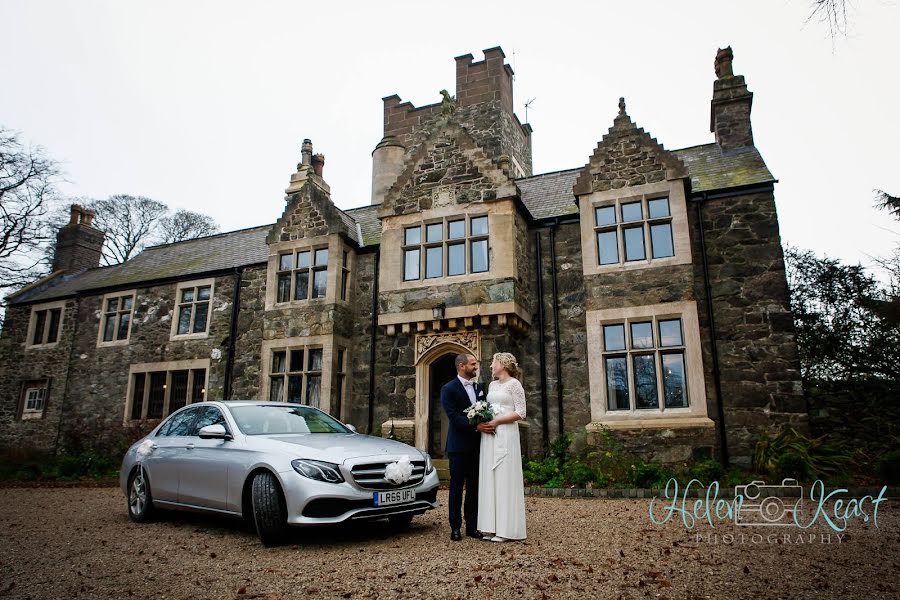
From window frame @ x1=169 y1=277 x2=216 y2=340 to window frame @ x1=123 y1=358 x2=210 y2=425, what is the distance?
31.4 inches

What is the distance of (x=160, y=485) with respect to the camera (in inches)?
282

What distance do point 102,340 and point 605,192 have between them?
1663 centimetres

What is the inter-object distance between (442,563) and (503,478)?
116cm

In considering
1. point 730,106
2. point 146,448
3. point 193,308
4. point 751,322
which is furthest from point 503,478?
point 193,308

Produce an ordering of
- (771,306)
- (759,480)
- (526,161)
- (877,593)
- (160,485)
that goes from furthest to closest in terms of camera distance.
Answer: (526,161) → (771,306) → (759,480) → (160,485) → (877,593)

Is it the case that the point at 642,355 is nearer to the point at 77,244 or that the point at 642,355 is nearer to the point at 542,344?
the point at 542,344

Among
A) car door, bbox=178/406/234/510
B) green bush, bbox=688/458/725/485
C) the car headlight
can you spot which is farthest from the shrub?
car door, bbox=178/406/234/510

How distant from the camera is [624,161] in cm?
1305

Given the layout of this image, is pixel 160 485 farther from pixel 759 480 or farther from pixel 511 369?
pixel 759 480

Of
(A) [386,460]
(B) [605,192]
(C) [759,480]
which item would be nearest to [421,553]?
(A) [386,460]

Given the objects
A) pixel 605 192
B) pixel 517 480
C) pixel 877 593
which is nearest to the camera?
pixel 877 593

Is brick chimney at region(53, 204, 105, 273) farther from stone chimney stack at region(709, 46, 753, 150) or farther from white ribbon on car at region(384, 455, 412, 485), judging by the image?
stone chimney stack at region(709, 46, 753, 150)

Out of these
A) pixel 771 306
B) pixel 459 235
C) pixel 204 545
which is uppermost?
pixel 459 235

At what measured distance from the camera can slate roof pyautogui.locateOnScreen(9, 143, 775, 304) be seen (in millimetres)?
13367
